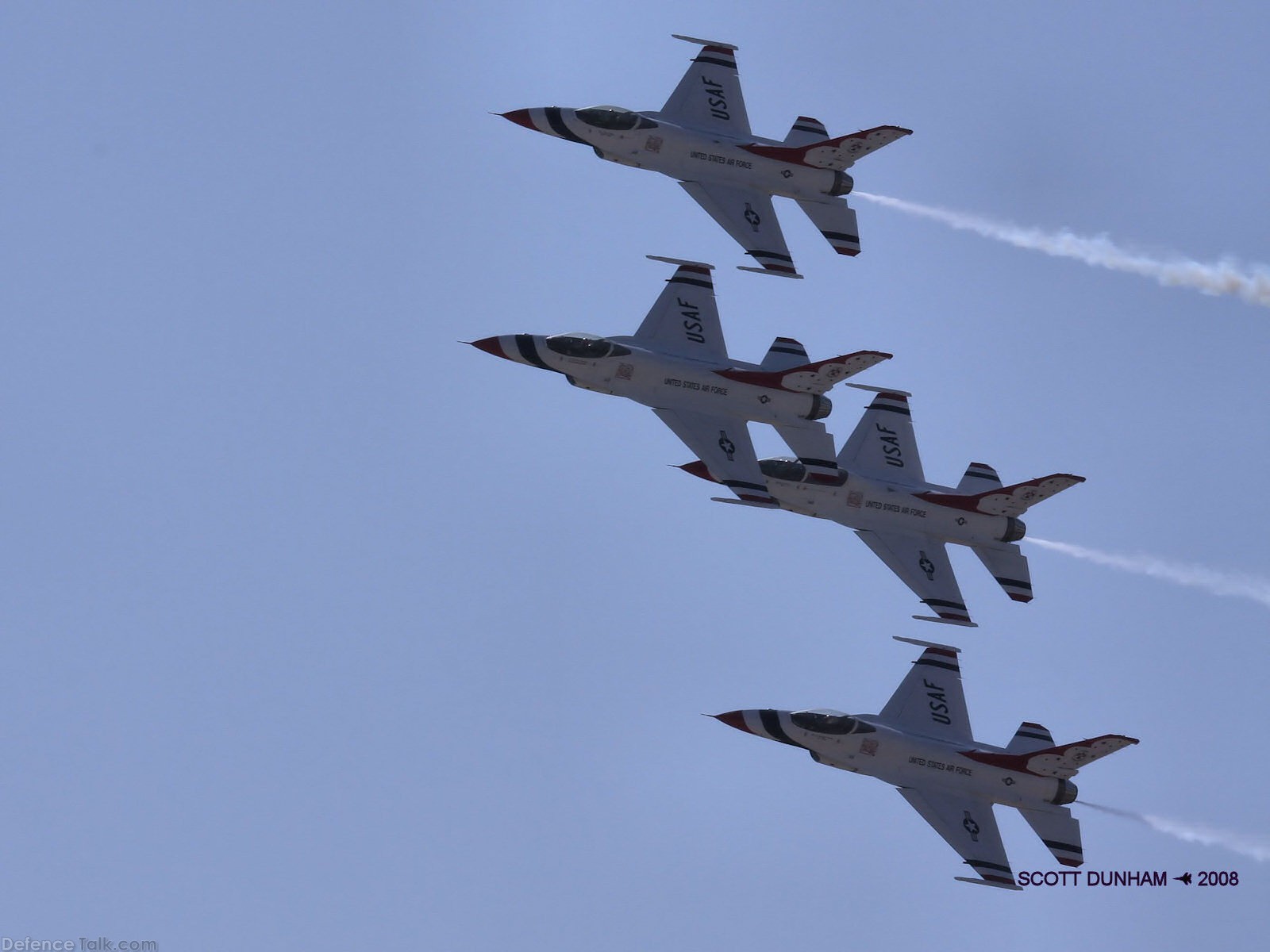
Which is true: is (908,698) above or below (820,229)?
below

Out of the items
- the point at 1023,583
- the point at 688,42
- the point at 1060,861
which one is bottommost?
the point at 1060,861

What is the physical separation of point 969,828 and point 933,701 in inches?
152

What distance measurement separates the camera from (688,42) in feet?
344

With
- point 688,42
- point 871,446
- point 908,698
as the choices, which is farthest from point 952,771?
point 688,42

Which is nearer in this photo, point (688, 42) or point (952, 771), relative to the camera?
point (952, 771)

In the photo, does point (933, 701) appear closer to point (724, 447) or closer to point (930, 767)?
point (930, 767)

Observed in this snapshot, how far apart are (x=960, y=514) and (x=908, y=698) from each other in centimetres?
587

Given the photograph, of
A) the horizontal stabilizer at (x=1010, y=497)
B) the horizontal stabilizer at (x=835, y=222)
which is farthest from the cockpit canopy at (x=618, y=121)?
the horizontal stabilizer at (x=1010, y=497)

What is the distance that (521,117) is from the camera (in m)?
103

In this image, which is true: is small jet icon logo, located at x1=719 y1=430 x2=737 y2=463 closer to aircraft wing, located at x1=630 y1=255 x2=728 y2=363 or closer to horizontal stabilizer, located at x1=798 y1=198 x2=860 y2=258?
aircraft wing, located at x1=630 y1=255 x2=728 y2=363

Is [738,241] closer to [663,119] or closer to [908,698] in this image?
[663,119]

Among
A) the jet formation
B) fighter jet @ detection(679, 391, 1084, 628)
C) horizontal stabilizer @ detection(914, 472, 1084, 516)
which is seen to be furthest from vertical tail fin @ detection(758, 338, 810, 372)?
horizontal stabilizer @ detection(914, 472, 1084, 516)

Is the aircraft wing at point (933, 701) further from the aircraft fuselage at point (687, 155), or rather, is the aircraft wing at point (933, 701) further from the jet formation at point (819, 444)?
the aircraft fuselage at point (687, 155)

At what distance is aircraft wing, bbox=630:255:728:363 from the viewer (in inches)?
3957
